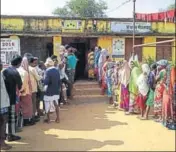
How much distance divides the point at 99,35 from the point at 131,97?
8.14 metres

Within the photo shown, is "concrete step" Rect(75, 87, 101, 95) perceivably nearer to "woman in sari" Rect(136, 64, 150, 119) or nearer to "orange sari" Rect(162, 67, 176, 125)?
"woman in sari" Rect(136, 64, 150, 119)

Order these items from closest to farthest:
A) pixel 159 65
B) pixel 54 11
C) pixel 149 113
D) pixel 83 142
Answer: pixel 83 142, pixel 159 65, pixel 149 113, pixel 54 11

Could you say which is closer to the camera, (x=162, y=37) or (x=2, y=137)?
(x=2, y=137)

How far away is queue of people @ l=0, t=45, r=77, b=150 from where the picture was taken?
6617mm

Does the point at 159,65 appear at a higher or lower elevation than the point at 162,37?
lower

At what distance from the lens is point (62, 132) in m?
7.83

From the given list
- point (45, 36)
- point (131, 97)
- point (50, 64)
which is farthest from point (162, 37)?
point (50, 64)

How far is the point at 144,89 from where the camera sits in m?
9.06

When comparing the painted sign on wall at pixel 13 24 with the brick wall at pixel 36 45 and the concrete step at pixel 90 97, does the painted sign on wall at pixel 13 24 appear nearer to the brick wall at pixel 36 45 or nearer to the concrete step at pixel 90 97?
the brick wall at pixel 36 45

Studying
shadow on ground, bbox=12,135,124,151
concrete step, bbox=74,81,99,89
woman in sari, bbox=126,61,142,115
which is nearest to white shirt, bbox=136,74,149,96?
woman in sari, bbox=126,61,142,115

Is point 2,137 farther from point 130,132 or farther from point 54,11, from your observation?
point 54,11

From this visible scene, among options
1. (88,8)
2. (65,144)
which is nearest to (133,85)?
(65,144)

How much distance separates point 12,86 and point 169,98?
3.43 m

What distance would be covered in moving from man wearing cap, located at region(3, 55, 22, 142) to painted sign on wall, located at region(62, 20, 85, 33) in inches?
409
